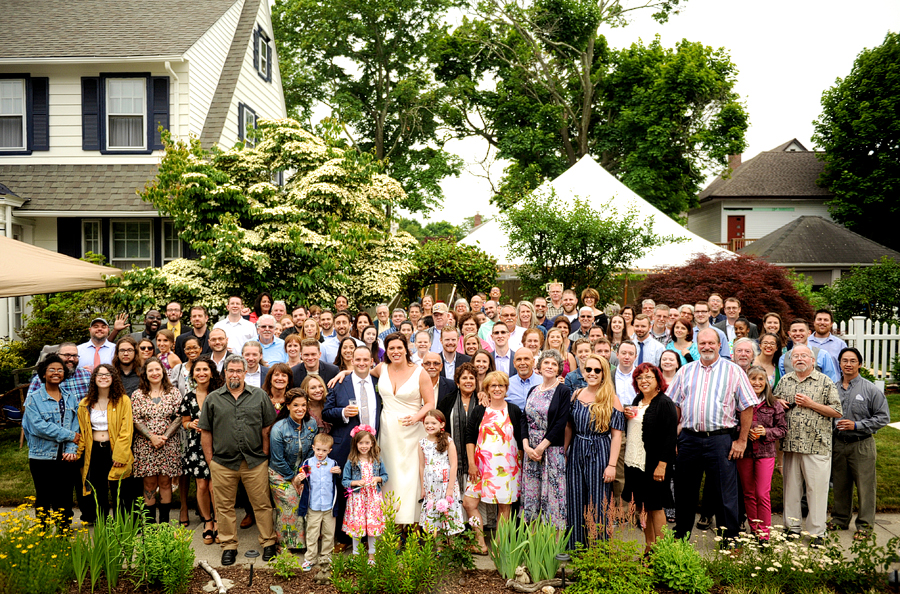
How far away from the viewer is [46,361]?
19.6 ft

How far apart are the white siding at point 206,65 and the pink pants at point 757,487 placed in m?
13.4

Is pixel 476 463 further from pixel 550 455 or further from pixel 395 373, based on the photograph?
pixel 395 373

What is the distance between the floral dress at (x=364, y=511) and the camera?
5.29 m

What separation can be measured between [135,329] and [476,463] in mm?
12316

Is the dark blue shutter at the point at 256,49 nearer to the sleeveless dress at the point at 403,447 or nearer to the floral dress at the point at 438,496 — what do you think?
the sleeveless dress at the point at 403,447

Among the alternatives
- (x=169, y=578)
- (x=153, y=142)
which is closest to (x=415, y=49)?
(x=153, y=142)

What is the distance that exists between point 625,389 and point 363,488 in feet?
8.76

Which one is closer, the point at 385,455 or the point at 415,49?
the point at 385,455

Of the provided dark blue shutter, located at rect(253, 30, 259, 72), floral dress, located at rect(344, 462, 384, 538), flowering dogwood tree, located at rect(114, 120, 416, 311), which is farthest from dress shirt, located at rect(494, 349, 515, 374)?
dark blue shutter, located at rect(253, 30, 259, 72)

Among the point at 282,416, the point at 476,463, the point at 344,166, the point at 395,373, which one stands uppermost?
the point at 344,166

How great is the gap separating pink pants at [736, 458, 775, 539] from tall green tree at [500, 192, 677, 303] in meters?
Result: 7.41

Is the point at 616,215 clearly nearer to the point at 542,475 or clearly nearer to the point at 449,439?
the point at 542,475

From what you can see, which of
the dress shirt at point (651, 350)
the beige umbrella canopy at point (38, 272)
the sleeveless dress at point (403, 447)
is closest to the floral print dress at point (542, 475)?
the sleeveless dress at point (403, 447)

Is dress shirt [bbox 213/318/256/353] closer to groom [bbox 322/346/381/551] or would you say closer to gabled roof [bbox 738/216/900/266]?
groom [bbox 322/346/381/551]
